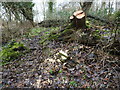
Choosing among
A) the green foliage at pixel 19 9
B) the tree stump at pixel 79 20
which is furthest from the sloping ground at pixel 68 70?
the green foliage at pixel 19 9

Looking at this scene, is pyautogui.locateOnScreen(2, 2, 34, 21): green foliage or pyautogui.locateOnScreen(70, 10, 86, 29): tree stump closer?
pyautogui.locateOnScreen(70, 10, 86, 29): tree stump

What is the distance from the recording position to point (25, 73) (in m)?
3.37

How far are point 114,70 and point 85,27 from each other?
2.34 metres

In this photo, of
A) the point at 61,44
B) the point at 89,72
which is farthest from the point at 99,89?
the point at 61,44

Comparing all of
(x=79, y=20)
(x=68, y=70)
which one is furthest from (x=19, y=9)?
(x=68, y=70)

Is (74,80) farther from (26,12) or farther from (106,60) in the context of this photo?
(26,12)

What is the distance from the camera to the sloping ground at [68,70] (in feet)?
8.99

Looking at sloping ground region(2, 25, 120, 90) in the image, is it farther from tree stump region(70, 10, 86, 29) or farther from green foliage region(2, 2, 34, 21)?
green foliage region(2, 2, 34, 21)

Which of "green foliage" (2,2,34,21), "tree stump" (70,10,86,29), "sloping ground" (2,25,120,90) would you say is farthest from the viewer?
"green foliage" (2,2,34,21)

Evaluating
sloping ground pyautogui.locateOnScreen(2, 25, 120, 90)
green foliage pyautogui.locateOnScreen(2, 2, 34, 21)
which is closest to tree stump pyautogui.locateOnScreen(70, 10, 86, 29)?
sloping ground pyautogui.locateOnScreen(2, 25, 120, 90)

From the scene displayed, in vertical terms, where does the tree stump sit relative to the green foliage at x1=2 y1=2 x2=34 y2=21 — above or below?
below

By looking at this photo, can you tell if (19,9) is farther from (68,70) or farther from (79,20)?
(68,70)

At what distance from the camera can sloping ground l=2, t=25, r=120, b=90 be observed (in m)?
2.74

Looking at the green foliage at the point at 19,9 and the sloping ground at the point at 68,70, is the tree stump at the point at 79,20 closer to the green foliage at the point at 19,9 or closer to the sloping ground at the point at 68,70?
the sloping ground at the point at 68,70
